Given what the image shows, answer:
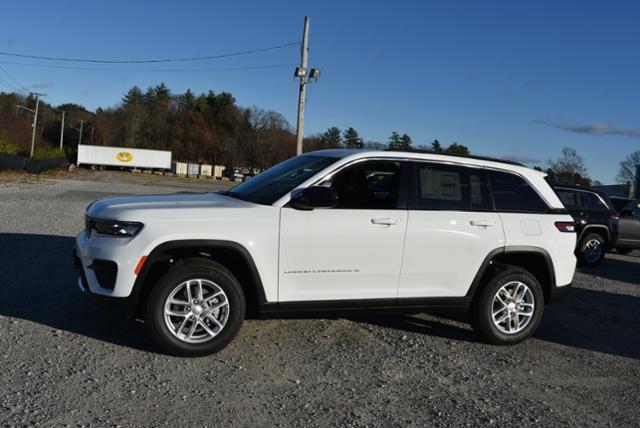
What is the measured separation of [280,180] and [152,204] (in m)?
1.20

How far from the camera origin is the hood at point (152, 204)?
481 cm

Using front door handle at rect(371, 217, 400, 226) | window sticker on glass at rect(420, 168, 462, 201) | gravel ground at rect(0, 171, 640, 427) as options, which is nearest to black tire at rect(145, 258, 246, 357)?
gravel ground at rect(0, 171, 640, 427)

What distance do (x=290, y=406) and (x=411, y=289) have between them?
1.83 meters

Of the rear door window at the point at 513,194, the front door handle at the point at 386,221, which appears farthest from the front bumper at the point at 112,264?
the rear door window at the point at 513,194

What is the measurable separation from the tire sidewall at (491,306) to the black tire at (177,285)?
2353mm

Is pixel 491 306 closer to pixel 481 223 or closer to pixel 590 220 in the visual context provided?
pixel 481 223

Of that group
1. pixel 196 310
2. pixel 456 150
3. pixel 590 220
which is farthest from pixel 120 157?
pixel 196 310

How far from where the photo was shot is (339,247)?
16.7 feet

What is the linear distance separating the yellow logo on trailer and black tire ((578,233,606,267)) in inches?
2799

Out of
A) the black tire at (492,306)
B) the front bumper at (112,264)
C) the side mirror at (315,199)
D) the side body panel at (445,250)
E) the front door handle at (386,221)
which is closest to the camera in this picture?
the front bumper at (112,264)

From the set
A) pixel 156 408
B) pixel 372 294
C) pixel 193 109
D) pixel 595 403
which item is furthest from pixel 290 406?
pixel 193 109

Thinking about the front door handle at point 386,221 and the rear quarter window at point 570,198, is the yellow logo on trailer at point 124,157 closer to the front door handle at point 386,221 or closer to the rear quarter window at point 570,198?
the rear quarter window at point 570,198

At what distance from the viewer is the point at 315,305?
508 cm

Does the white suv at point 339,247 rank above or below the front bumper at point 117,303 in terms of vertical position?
above
